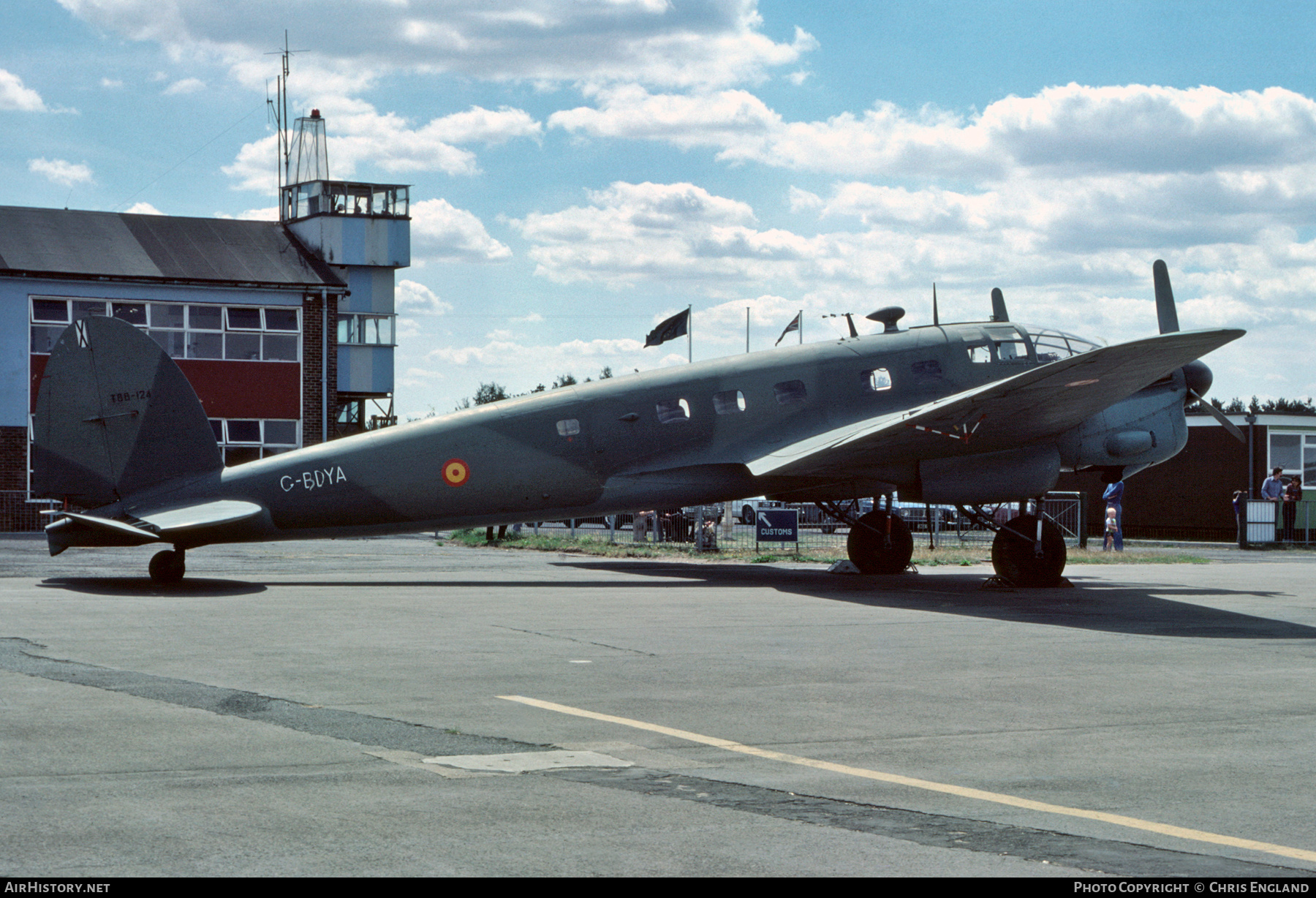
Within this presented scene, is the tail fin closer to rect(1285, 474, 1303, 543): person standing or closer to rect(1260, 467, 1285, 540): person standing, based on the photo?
rect(1260, 467, 1285, 540): person standing

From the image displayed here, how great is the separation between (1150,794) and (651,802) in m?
2.54

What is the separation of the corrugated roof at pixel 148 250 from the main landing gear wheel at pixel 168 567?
27.4m

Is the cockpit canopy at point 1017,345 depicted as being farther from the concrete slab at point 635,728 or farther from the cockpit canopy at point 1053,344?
the concrete slab at point 635,728

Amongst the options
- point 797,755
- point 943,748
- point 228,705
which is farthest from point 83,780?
point 943,748

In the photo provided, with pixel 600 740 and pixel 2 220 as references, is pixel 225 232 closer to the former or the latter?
pixel 2 220

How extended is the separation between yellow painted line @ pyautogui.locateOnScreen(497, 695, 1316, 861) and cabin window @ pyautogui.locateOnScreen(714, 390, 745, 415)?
1223 cm

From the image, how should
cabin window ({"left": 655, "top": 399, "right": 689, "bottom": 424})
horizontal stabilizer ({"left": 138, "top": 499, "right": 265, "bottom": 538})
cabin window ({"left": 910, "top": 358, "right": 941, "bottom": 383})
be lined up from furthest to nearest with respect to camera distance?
1. cabin window ({"left": 910, "top": 358, "right": 941, "bottom": 383})
2. cabin window ({"left": 655, "top": 399, "right": 689, "bottom": 424})
3. horizontal stabilizer ({"left": 138, "top": 499, "right": 265, "bottom": 538})

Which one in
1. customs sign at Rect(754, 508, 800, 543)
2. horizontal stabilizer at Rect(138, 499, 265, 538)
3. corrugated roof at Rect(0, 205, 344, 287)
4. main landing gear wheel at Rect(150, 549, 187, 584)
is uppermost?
corrugated roof at Rect(0, 205, 344, 287)

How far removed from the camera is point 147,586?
61.8 feet

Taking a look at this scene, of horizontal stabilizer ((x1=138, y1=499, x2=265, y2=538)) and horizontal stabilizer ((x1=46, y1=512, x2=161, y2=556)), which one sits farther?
horizontal stabilizer ((x1=138, y1=499, x2=265, y2=538))

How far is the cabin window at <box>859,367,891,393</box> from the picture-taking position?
21.8m

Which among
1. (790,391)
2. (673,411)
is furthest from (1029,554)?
(673,411)

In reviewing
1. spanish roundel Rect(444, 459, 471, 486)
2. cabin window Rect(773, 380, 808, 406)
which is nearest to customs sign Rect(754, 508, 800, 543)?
cabin window Rect(773, 380, 808, 406)

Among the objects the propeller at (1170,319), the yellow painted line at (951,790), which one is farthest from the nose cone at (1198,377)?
the yellow painted line at (951,790)
